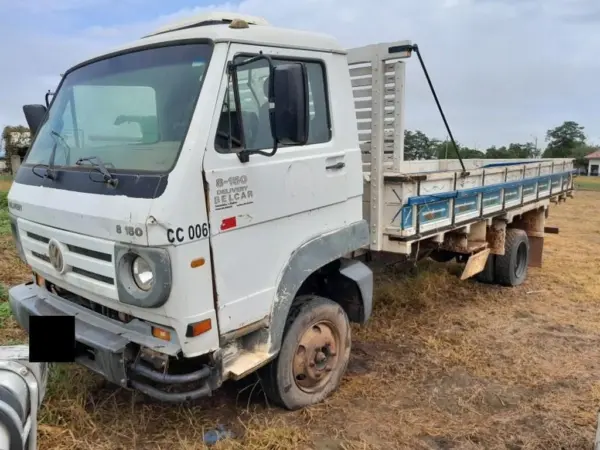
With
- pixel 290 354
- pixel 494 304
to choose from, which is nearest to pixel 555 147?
pixel 494 304

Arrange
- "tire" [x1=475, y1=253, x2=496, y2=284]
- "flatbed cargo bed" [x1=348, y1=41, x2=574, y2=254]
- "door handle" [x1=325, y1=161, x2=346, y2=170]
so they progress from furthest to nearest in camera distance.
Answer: "tire" [x1=475, y1=253, x2=496, y2=284]
"flatbed cargo bed" [x1=348, y1=41, x2=574, y2=254]
"door handle" [x1=325, y1=161, x2=346, y2=170]

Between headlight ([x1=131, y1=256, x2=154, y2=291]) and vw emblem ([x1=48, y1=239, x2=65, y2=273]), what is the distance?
1.97 ft

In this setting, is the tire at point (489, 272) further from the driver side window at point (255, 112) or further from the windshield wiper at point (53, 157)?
the windshield wiper at point (53, 157)

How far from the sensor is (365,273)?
3.82 m

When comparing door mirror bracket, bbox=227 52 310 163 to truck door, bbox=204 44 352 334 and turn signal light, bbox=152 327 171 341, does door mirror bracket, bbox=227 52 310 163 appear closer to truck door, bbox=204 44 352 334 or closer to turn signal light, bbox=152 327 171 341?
truck door, bbox=204 44 352 334

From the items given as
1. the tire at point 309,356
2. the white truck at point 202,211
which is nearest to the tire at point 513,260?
the white truck at point 202,211

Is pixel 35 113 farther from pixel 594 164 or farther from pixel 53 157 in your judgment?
pixel 594 164

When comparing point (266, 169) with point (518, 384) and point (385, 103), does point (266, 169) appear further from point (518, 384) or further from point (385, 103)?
point (518, 384)

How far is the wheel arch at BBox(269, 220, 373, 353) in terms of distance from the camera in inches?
122

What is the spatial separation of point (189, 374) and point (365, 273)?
1.59 m

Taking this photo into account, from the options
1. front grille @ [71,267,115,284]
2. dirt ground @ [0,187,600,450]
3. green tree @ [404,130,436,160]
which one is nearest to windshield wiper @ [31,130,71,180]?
front grille @ [71,267,115,284]

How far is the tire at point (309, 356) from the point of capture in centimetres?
331

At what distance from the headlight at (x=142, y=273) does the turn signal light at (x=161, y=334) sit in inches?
10.1

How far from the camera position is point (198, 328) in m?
2.62
